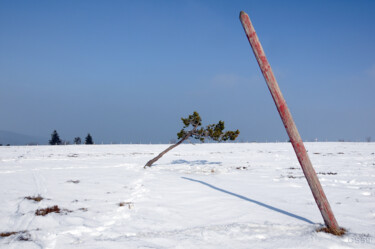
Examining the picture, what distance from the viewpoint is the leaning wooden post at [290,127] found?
436 centimetres

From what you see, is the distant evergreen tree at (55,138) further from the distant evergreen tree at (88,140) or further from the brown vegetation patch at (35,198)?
the brown vegetation patch at (35,198)

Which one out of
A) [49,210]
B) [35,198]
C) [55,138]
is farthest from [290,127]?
[55,138]

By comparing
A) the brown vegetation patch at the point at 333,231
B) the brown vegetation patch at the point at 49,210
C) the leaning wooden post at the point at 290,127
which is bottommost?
the brown vegetation patch at the point at 49,210

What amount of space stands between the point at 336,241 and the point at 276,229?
101cm

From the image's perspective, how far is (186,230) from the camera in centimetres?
491

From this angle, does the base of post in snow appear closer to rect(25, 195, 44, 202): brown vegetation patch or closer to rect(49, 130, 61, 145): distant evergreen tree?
rect(25, 195, 44, 202): brown vegetation patch

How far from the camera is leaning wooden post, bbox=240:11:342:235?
4.36 meters

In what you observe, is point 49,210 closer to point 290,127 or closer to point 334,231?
point 290,127

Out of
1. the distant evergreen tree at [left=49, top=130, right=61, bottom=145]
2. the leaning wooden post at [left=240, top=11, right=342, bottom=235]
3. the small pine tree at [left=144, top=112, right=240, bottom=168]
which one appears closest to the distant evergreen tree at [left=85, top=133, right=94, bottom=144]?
the distant evergreen tree at [left=49, top=130, right=61, bottom=145]

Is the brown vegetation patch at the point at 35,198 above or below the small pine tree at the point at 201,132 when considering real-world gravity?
below

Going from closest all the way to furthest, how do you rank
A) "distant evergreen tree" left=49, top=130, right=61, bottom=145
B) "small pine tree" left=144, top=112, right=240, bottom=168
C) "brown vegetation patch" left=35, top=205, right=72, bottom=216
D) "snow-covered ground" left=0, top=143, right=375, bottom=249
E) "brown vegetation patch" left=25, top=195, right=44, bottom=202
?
"snow-covered ground" left=0, top=143, right=375, bottom=249 → "brown vegetation patch" left=35, top=205, right=72, bottom=216 → "brown vegetation patch" left=25, top=195, right=44, bottom=202 → "small pine tree" left=144, top=112, right=240, bottom=168 → "distant evergreen tree" left=49, top=130, right=61, bottom=145

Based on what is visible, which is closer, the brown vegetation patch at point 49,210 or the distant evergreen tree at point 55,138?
the brown vegetation patch at point 49,210

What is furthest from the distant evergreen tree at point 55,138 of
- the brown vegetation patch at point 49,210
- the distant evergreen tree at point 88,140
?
the brown vegetation patch at point 49,210

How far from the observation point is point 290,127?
4.35m
